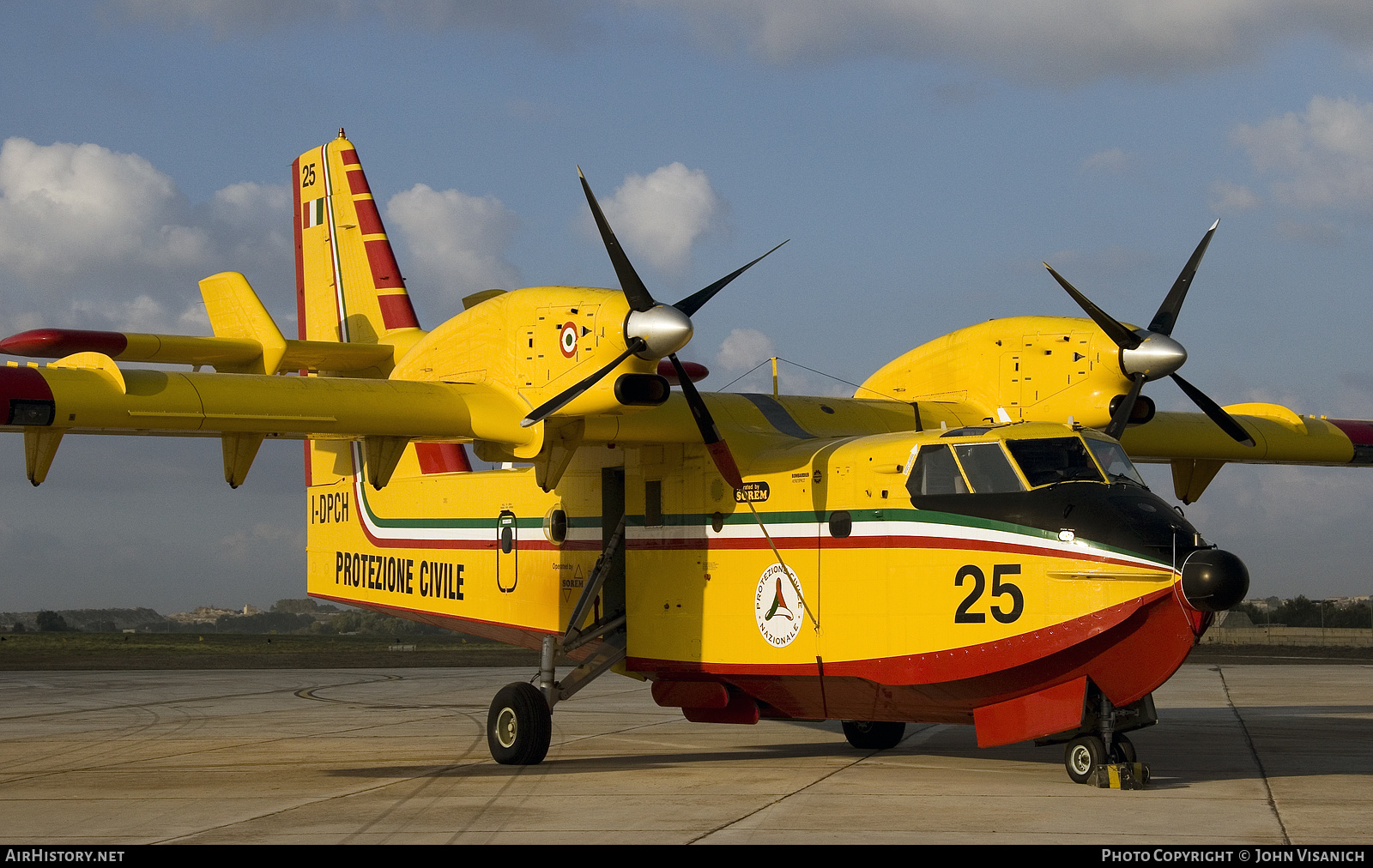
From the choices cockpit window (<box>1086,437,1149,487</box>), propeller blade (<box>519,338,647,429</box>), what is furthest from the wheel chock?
propeller blade (<box>519,338,647,429</box>)

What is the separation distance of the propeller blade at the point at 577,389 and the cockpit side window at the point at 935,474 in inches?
104

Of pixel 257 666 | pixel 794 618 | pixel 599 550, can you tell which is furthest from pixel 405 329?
pixel 257 666

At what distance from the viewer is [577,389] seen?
12.5 m

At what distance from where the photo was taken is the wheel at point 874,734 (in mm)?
15430

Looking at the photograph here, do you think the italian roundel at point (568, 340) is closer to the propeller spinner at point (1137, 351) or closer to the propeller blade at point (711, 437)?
the propeller blade at point (711, 437)

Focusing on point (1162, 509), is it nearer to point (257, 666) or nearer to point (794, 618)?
point (794, 618)

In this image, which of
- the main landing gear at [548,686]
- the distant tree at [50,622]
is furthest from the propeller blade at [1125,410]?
the distant tree at [50,622]

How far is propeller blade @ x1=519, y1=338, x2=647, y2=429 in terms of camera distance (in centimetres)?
1246

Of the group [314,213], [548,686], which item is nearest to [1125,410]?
[548,686]

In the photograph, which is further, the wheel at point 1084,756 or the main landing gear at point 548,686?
the main landing gear at point 548,686

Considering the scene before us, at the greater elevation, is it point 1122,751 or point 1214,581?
point 1214,581

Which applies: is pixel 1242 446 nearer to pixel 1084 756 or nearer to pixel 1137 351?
pixel 1137 351

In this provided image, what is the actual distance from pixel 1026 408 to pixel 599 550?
4853 mm

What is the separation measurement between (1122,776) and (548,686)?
5.74 m
